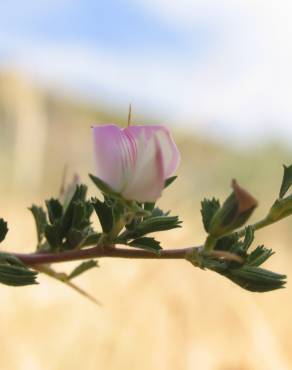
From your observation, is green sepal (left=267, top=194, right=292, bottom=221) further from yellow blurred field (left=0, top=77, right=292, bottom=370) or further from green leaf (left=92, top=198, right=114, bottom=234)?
yellow blurred field (left=0, top=77, right=292, bottom=370)

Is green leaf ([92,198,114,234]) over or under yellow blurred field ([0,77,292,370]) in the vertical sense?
over

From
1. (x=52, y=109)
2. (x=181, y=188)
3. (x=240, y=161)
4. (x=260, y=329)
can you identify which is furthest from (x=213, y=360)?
(x=52, y=109)

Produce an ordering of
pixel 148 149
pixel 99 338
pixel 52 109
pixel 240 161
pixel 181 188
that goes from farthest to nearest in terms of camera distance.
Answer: pixel 52 109 → pixel 240 161 → pixel 181 188 → pixel 99 338 → pixel 148 149

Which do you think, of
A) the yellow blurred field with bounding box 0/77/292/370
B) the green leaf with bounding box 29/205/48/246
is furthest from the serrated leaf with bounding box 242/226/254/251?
the yellow blurred field with bounding box 0/77/292/370

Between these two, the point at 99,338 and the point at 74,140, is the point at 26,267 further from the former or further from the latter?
the point at 74,140

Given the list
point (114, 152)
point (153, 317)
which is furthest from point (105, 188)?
point (153, 317)

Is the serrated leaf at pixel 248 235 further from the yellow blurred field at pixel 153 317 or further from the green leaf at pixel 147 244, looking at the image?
the yellow blurred field at pixel 153 317

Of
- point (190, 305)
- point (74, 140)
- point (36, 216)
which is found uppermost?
point (36, 216)
